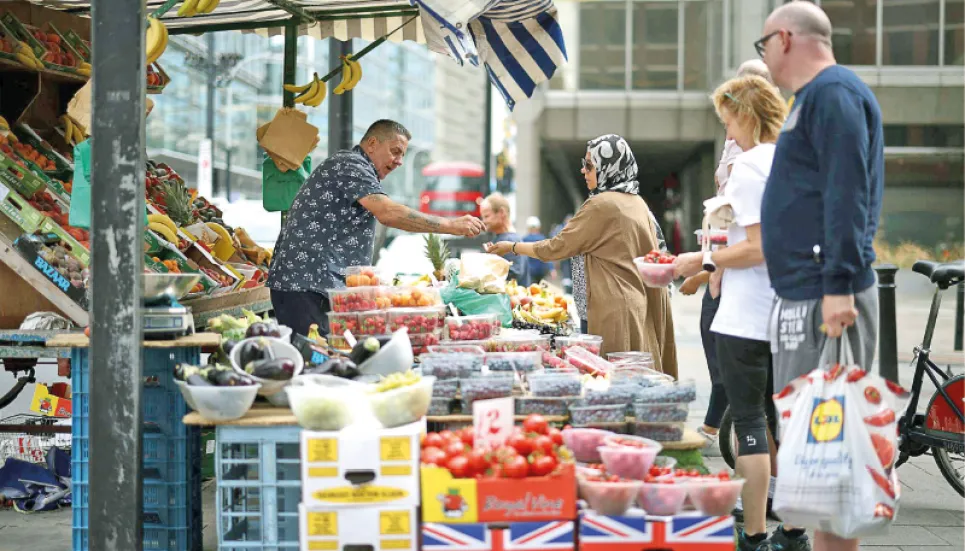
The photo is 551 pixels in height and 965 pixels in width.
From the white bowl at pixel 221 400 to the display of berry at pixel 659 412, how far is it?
1.55 m

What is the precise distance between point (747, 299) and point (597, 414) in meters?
0.83

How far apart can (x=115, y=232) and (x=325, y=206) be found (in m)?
2.46

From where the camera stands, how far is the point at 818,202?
3.96 m

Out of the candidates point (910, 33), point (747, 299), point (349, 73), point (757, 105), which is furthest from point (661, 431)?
point (910, 33)

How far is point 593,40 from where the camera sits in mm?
32625

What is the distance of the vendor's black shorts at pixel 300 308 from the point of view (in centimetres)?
655

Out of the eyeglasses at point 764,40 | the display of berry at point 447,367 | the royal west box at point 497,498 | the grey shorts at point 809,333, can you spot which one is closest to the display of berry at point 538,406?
the display of berry at point 447,367

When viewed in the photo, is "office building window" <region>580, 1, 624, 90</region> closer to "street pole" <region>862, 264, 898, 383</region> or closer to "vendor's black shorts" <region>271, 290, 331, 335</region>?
"street pole" <region>862, 264, 898, 383</region>

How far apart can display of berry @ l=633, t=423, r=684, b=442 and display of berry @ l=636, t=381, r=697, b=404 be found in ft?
0.34

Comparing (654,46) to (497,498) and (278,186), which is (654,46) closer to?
(278,186)

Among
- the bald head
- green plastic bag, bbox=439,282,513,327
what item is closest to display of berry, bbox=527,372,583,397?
the bald head

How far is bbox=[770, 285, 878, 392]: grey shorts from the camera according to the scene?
3996 mm

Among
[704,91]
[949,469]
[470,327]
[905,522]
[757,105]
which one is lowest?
[905,522]

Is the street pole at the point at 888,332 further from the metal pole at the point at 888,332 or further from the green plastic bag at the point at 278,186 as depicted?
the green plastic bag at the point at 278,186
